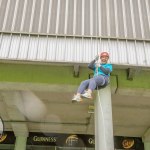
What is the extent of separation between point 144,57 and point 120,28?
4.66ft

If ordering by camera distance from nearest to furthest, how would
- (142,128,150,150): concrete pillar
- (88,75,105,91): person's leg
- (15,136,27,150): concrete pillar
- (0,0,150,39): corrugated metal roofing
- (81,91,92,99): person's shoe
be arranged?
(81,91,92,99): person's shoe, (88,75,105,91): person's leg, (0,0,150,39): corrugated metal roofing, (15,136,27,150): concrete pillar, (142,128,150,150): concrete pillar

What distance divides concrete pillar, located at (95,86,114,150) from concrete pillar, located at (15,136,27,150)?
28.0ft

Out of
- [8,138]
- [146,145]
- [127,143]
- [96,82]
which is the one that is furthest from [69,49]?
[146,145]

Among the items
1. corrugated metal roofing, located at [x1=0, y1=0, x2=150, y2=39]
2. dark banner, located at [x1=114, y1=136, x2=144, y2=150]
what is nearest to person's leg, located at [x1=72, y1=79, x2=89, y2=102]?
corrugated metal roofing, located at [x1=0, y1=0, x2=150, y2=39]

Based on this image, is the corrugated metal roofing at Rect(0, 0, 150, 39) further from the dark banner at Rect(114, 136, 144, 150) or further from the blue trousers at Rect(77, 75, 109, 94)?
the dark banner at Rect(114, 136, 144, 150)

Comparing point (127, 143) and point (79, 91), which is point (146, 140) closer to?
point (127, 143)

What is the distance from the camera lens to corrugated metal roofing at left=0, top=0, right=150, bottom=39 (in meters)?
10.1

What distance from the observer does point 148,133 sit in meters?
16.9

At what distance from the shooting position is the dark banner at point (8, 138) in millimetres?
17500

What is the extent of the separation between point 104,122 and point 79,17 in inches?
152

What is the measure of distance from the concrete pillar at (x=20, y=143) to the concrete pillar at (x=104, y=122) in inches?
336

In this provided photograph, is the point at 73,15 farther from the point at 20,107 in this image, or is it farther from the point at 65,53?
the point at 20,107

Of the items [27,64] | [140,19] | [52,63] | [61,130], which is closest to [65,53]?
[52,63]

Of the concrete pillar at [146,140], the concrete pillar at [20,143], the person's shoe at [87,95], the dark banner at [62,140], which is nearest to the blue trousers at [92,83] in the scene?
the person's shoe at [87,95]
